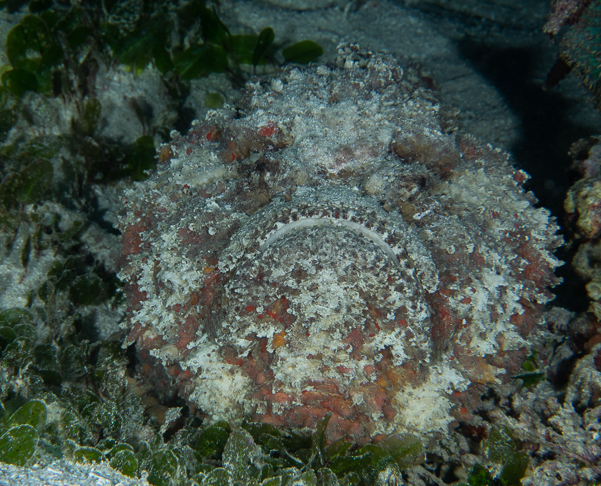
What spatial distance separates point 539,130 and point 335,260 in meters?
5.62

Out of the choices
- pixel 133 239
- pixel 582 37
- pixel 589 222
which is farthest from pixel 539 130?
pixel 133 239

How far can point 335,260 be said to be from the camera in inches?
92.4

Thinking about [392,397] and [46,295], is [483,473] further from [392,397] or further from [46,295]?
[46,295]

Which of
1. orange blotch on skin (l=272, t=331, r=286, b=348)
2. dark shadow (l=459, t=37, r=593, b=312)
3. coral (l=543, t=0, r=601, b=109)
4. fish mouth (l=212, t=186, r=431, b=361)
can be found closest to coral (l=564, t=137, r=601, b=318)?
dark shadow (l=459, t=37, r=593, b=312)

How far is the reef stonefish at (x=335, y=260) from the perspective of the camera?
2.45 metres

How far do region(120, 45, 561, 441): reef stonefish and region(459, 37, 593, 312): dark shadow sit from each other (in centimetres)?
116

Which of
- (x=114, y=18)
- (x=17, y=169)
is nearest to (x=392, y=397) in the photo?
(x=17, y=169)

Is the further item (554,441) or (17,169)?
(17,169)

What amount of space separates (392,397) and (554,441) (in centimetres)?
132

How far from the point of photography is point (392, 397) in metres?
2.70

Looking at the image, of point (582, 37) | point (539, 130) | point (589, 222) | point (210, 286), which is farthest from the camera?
point (539, 130)

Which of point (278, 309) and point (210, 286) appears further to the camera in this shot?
point (210, 286)

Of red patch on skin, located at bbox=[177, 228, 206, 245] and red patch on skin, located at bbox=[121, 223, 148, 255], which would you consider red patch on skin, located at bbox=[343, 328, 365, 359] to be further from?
red patch on skin, located at bbox=[121, 223, 148, 255]

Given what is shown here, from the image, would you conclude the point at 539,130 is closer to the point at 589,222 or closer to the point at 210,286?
the point at 589,222
